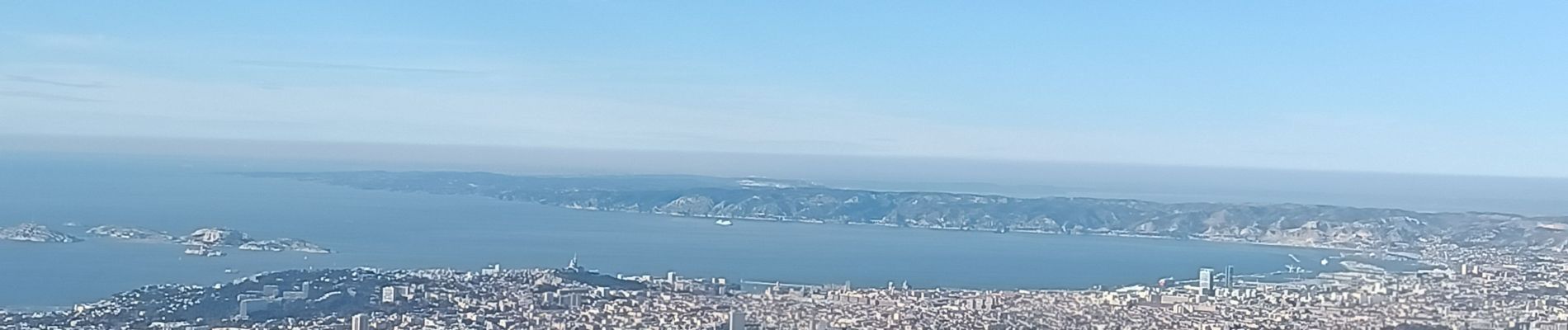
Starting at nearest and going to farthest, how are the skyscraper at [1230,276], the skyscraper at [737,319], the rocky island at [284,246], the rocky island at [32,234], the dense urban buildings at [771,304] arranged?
the skyscraper at [737,319] < the dense urban buildings at [771,304] < the skyscraper at [1230,276] < the rocky island at [32,234] < the rocky island at [284,246]

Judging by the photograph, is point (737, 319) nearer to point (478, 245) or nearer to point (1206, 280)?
point (1206, 280)

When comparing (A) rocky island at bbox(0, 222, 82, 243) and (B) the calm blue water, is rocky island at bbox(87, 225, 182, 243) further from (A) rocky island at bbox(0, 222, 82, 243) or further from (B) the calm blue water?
(A) rocky island at bbox(0, 222, 82, 243)

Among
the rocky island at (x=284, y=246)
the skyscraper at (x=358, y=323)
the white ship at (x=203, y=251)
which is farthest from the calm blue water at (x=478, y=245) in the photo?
the skyscraper at (x=358, y=323)

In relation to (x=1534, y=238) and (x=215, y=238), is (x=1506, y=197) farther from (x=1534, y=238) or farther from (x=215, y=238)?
(x=215, y=238)

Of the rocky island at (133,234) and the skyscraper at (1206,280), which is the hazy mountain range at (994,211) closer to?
the skyscraper at (1206,280)

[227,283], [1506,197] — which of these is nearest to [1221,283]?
[227,283]

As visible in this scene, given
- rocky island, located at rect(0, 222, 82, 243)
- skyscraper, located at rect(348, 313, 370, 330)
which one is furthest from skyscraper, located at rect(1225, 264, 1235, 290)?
rocky island, located at rect(0, 222, 82, 243)
